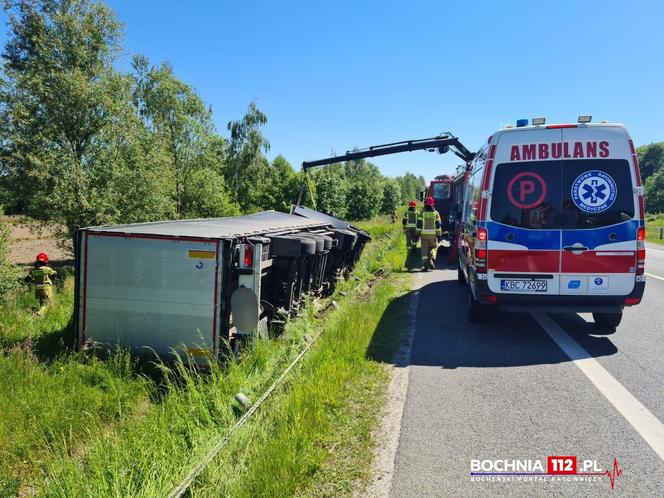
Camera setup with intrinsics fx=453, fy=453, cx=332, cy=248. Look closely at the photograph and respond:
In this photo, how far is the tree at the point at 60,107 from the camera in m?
15.0

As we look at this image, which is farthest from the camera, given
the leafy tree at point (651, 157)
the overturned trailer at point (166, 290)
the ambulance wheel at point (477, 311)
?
the leafy tree at point (651, 157)

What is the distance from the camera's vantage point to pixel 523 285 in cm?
571

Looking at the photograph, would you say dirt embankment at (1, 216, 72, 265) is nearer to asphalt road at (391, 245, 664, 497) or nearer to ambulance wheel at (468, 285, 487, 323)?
asphalt road at (391, 245, 664, 497)

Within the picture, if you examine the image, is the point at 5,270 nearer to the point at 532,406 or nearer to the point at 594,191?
the point at 532,406

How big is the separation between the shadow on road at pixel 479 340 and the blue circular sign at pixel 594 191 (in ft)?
5.76

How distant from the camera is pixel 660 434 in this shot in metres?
3.41

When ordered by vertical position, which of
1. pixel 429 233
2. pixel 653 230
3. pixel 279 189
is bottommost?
pixel 429 233

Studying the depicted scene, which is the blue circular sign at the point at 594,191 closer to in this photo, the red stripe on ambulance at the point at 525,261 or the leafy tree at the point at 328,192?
the red stripe on ambulance at the point at 525,261

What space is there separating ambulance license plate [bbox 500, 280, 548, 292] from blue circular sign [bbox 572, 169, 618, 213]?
41.4 inches

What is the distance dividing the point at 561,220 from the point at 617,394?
2217 millimetres

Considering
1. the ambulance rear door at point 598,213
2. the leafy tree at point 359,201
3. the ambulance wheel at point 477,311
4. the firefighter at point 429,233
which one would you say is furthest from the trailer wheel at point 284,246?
the leafy tree at point 359,201

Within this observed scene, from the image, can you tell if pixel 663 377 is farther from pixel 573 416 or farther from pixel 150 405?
pixel 150 405

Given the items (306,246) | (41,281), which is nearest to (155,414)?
(306,246)

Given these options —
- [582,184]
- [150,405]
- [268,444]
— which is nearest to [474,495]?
[268,444]
